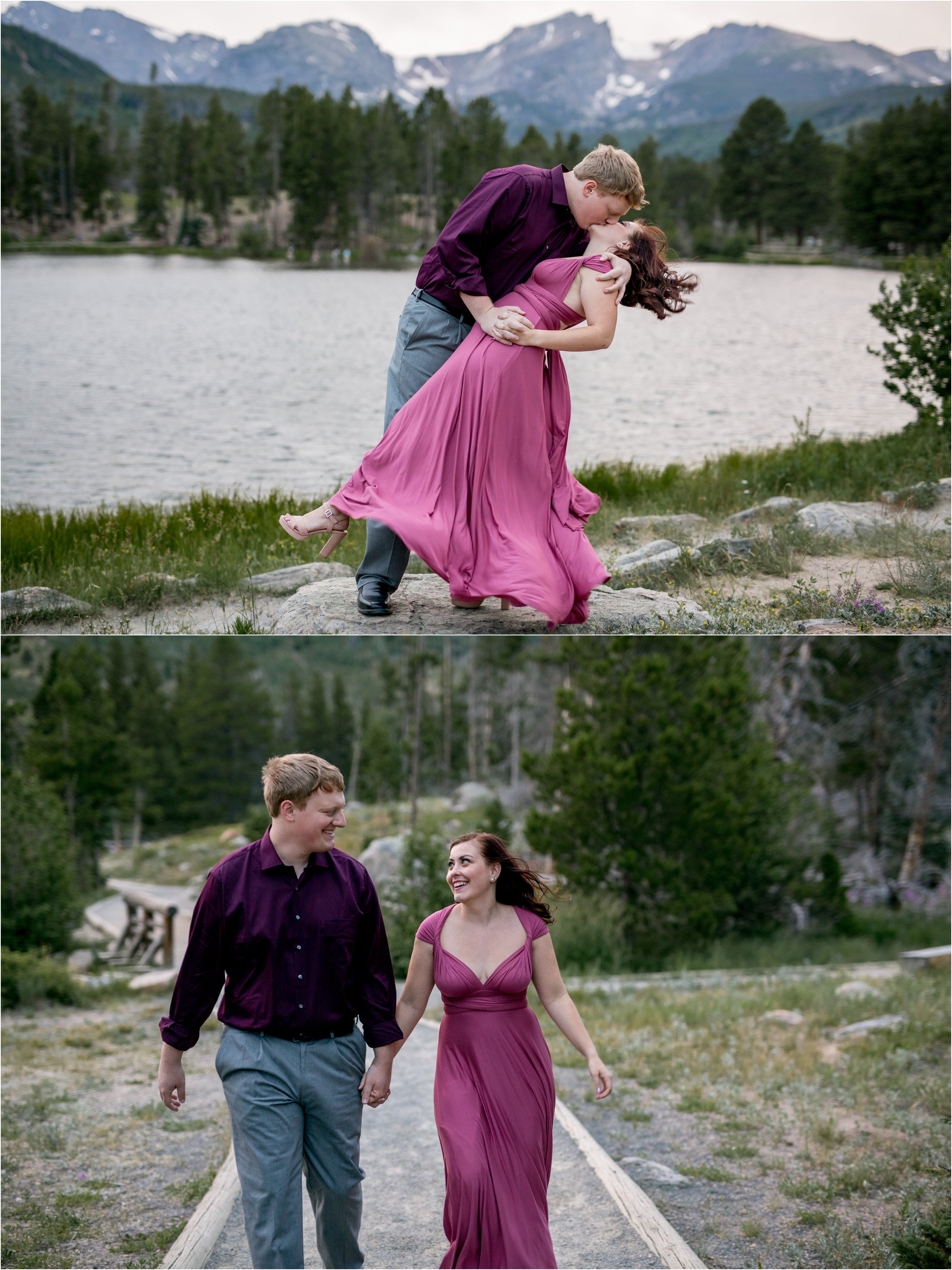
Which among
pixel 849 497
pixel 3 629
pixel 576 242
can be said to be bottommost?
pixel 3 629

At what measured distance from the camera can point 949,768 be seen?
1465 cm

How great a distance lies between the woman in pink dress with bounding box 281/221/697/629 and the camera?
4727 mm

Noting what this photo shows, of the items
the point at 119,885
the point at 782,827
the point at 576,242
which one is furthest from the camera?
the point at 119,885

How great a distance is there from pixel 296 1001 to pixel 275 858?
1.50 feet

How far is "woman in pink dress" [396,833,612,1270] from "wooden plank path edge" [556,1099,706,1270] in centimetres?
104

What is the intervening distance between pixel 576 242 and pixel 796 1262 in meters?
4.64

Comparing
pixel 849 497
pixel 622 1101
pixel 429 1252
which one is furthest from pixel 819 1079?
pixel 849 497

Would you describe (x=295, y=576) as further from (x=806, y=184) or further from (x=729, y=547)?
(x=806, y=184)

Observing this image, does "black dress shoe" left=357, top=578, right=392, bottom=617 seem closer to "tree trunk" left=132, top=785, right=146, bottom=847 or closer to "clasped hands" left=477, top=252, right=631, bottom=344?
"clasped hands" left=477, top=252, right=631, bottom=344

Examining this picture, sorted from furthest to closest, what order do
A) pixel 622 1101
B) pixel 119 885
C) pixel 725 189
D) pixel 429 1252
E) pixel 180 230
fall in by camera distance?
pixel 180 230, pixel 725 189, pixel 119 885, pixel 622 1101, pixel 429 1252

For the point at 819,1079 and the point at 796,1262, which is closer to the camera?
the point at 796,1262

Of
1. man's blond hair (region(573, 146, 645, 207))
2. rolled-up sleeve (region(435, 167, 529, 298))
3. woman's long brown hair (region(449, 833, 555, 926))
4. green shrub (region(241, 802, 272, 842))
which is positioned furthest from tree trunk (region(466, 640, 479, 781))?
woman's long brown hair (region(449, 833, 555, 926))

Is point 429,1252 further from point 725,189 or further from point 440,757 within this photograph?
point 725,189

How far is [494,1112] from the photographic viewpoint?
11.5 feet
